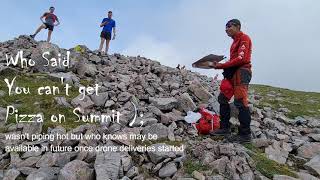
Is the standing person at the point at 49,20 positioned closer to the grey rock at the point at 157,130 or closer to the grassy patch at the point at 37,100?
the grassy patch at the point at 37,100

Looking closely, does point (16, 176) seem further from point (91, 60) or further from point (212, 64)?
point (91, 60)

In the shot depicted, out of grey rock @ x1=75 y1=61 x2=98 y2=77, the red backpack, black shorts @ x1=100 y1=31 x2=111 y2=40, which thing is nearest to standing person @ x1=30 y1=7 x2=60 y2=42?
black shorts @ x1=100 y1=31 x2=111 y2=40

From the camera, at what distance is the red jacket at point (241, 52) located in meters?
12.7

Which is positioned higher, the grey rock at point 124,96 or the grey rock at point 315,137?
the grey rock at point 124,96

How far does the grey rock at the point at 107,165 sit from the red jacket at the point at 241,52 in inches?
165

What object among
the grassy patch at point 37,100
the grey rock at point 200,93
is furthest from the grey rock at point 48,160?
the grey rock at point 200,93

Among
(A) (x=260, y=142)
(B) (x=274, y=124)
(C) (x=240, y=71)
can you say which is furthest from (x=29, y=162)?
(B) (x=274, y=124)

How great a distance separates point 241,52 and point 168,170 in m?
4.08

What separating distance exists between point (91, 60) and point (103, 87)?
501 centimetres

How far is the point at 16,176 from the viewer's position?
33.8 feet

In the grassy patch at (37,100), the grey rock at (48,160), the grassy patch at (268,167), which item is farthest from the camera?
the grassy patch at (37,100)

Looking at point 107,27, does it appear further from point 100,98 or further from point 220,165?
point 220,165

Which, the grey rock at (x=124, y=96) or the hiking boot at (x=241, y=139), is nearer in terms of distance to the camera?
the hiking boot at (x=241, y=139)

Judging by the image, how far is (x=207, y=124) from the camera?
13938 mm
